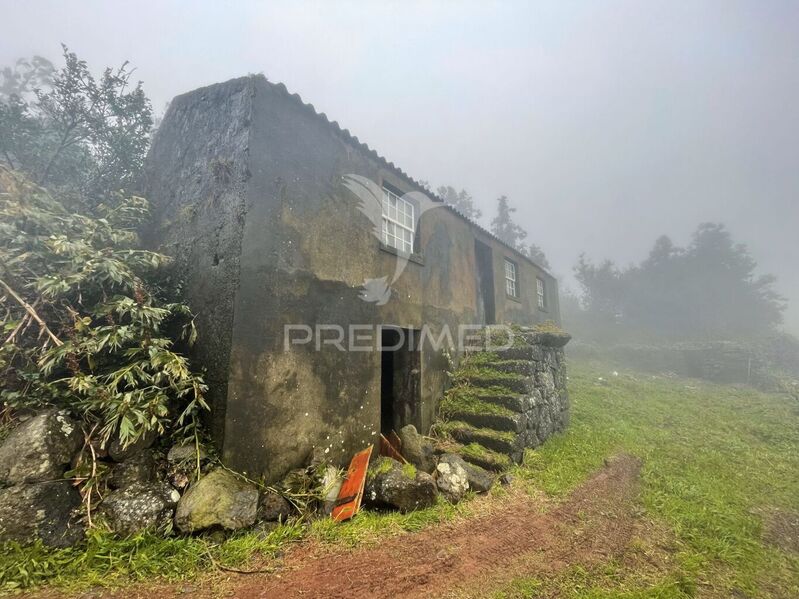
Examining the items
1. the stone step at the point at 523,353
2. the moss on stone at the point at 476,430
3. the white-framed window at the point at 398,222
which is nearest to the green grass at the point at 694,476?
the moss on stone at the point at 476,430

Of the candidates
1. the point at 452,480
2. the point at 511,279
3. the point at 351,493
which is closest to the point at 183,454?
the point at 351,493

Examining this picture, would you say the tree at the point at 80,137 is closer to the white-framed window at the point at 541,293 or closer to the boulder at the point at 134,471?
the boulder at the point at 134,471

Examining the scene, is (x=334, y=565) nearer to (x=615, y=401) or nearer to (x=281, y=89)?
(x=281, y=89)

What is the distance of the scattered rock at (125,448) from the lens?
380 cm

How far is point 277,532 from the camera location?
12.5 ft

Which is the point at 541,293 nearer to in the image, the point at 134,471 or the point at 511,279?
the point at 511,279

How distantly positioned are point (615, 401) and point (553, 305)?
517 cm

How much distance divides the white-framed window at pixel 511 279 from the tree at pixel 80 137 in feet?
35.3

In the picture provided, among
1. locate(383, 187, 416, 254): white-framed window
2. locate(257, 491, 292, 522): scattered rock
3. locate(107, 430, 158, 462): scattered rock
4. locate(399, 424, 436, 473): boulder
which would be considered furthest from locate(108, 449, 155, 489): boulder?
locate(383, 187, 416, 254): white-framed window

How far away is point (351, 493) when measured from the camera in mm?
4520

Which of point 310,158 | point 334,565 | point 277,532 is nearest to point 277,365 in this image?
point 277,532

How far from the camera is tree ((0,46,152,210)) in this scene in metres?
6.38

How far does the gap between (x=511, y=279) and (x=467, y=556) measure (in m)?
10.2

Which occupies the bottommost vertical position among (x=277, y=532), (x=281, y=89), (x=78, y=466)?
Result: (x=277, y=532)
